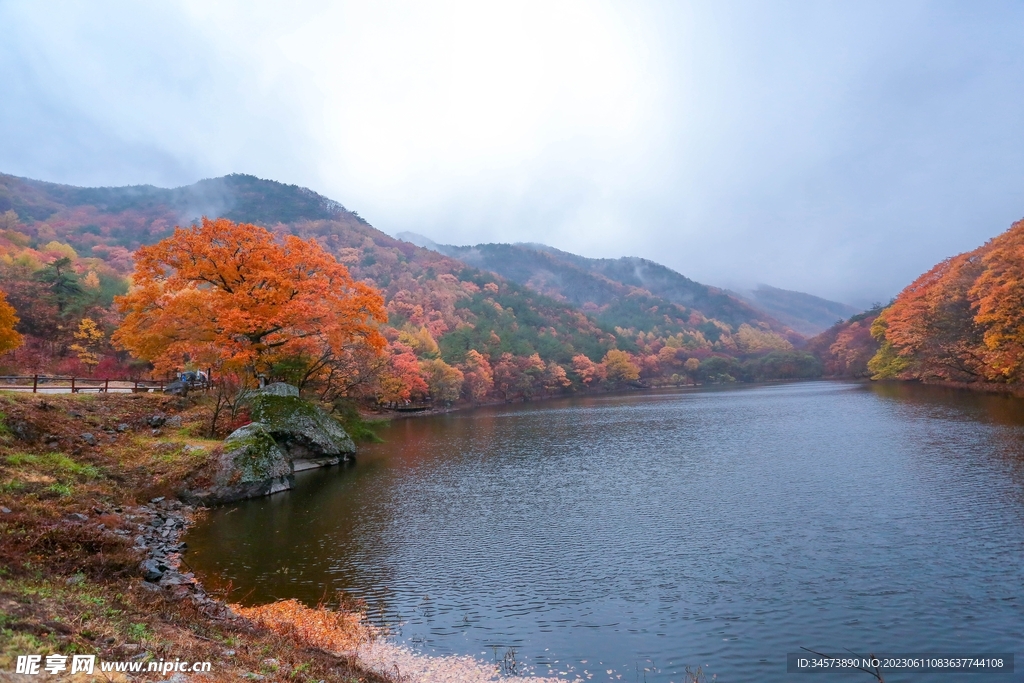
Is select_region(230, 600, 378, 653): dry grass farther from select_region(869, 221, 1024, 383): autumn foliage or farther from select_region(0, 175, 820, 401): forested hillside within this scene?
select_region(869, 221, 1024, 383): autumn foliage

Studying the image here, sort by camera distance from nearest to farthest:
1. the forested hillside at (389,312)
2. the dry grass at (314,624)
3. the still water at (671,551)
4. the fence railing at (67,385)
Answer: the still water at (671,551)
the dry grass at (314,624)
the fence railing at (67,385)
the forested hillside at (389,312)

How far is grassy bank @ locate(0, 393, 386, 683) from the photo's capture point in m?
8.02

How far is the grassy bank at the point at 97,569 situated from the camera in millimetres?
8023

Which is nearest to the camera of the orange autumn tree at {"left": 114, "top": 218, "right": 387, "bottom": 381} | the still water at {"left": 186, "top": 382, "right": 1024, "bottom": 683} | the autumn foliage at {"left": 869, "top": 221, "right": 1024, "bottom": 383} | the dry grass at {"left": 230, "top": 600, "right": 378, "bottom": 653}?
the still water at {"left": 186, "top": 382, "right": 1024, "bottom": 683}

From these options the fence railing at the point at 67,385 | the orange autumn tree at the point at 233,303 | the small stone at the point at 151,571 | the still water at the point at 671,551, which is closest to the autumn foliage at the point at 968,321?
the still water at the point at 671,551

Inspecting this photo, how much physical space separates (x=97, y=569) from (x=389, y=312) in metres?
97.6

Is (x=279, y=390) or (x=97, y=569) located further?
(x=279, y=390)

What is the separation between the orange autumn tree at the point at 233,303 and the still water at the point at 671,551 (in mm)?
9315

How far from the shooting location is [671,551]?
16453mm

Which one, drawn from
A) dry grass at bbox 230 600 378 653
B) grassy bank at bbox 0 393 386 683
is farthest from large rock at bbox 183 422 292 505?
dry grass at bbox 230 600 378 653

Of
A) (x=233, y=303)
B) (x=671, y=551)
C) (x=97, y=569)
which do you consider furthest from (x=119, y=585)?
(x=233, y=303)

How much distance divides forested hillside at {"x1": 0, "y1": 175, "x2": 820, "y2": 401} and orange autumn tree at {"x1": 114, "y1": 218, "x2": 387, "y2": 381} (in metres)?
8.29

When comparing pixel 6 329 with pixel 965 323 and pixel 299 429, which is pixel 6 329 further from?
pixel 965 323

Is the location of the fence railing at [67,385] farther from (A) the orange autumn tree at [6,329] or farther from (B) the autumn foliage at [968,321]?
(B) the autumn foliage at [968,321]
